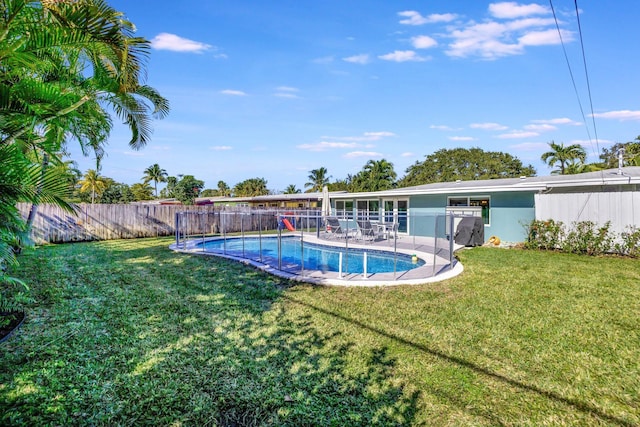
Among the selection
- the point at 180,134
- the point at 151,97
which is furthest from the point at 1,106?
the point at 180,134

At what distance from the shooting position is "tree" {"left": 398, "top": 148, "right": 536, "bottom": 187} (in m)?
39.0

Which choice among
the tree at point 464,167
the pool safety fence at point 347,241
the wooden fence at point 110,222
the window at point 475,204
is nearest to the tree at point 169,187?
the wooden fence at point 110,222

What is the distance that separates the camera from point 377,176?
3916cm

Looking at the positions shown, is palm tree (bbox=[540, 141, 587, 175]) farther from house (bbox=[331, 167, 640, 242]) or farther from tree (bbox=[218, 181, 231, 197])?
tree (bbox=[218, 181, 231, 197])

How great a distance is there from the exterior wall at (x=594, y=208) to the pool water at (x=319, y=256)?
543cm

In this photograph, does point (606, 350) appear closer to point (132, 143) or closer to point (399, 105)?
point (132, 143)

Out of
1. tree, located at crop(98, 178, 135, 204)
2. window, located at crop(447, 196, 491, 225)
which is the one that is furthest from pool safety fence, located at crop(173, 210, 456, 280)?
tree, located at crop(98, 178, 135, 204)

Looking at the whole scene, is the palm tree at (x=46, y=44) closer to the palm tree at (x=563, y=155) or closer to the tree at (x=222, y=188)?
the palm tree at (x=563, y=155)

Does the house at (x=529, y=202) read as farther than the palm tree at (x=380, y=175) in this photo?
No

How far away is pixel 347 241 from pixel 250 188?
45861 millimetres

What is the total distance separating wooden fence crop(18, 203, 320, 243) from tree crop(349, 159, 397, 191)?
22.4 meters

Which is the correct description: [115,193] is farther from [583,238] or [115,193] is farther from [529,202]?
[583,238]

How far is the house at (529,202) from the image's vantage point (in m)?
9.91

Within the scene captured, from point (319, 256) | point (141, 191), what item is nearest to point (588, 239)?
point (319, 256)
